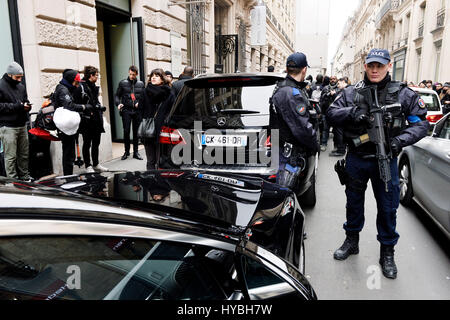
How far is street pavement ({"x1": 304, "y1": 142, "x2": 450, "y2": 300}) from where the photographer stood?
2.89m

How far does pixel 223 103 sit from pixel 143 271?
2.61 m

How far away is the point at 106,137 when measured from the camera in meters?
7.44

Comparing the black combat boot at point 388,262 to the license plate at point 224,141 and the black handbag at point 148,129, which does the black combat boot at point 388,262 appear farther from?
the black handbag at point 148,129

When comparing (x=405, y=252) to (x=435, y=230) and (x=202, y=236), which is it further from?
(x=202, y=236)

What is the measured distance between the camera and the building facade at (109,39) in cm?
586

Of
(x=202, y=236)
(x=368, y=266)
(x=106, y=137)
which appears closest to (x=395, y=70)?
(x=106, y=137)

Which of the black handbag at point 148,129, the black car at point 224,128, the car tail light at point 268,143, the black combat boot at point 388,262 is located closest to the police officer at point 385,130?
the black combat boot at point 388,262

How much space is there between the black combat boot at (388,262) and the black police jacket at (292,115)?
1139 mm

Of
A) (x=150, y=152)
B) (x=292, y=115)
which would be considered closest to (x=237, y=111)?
(x=292, y=115)

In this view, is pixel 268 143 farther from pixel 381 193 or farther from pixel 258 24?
pixel 258 24

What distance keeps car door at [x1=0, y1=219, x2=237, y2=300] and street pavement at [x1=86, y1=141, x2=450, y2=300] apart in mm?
1777

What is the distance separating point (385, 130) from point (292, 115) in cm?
81

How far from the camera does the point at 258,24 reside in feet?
63.3

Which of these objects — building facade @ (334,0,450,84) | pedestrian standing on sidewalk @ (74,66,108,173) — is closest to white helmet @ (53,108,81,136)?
pedestrian standing on sidewalk @ (74,66,108,173)
